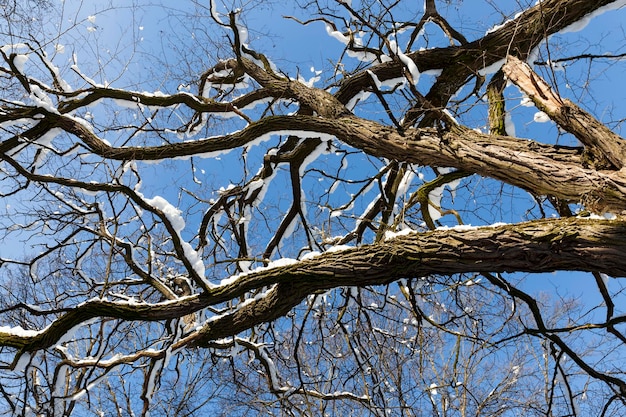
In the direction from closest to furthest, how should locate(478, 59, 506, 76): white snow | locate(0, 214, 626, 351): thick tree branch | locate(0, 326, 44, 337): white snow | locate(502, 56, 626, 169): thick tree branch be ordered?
locate(0, 214, 626, 351): thick tree branch < locate(502, 56, 626, 169): thick tree branch < locate(0, 326, 44, 337): white snow < locate(478, 59, 506, 76): white snow

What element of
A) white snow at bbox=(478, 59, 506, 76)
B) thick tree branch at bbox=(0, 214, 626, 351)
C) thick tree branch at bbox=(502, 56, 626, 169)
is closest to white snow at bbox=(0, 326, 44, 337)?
thick tree branch at bbox=(0, 214, 626, 351)

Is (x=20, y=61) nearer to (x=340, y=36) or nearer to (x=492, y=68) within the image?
(x=340, y=36)

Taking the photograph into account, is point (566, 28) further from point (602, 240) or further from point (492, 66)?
point (602, 240)

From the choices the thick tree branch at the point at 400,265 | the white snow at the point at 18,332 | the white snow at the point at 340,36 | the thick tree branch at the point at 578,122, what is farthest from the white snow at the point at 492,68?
the white snow at the point at 18,332

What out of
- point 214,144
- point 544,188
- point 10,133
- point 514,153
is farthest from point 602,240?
point 10,133

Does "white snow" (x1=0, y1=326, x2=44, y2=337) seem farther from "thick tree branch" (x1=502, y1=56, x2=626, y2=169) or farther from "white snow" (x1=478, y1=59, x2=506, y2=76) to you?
"white snow" (x1=478, y1=59, x2=506, y2=76)

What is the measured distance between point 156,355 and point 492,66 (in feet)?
11.1

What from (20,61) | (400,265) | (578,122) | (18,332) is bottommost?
(18,332)

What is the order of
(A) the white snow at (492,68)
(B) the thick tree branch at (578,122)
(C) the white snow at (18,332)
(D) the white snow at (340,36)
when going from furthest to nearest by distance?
1. (D) the white snow at (340,36)
2. (A) the white snow at (492,68)
3. (C) the white snow at (18,332)
4. (B) the thick tree branch at (578,122)

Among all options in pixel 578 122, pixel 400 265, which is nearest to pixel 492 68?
pixel 578 122

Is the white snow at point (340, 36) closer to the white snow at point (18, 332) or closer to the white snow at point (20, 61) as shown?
the white snow at point (20, 61)

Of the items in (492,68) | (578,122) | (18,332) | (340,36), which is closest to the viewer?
(578,122)

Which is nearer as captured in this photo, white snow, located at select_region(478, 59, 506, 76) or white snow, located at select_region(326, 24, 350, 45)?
white snow, located at select_region(478, 59, 506, 76)

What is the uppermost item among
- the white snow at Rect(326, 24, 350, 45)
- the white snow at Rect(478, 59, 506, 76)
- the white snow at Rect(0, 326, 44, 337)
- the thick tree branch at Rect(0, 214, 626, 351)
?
the white snow at Rect(326, 24, 350, 45)
